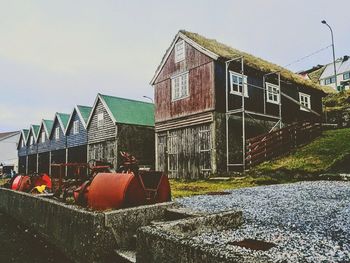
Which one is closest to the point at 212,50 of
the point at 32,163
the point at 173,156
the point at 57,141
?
the point at 173,156

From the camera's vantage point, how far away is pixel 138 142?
24.0 metres

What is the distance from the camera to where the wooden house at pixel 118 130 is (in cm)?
2325

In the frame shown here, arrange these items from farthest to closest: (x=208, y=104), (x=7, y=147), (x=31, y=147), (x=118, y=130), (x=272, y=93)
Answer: (x=7, y=147), (x=31, y=147), (x=118, y=130), (x=272, y=93), (x=208, y=104)

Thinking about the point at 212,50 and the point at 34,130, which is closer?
the point at 212,50

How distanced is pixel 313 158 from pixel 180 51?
33.4 ft

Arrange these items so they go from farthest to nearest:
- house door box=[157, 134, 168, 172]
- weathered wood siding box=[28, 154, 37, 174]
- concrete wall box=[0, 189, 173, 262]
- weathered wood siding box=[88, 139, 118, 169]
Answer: weathered wood siding box=[28, 154, 37, 174] → weathered wood siding box=[88, 139, 118, 169] → house door box=[157, 134, 168, 172] → concrete wall box=[0, 189, 173, 262]

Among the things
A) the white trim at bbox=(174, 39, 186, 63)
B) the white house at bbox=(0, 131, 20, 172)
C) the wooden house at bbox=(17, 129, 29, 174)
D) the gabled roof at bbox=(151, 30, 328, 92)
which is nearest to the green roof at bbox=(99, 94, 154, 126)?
the gabled roof at bbox=(151, 30, 328, 92)

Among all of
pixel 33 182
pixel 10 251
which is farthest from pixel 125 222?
pixel 33 182

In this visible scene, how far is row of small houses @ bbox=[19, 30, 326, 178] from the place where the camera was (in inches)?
662

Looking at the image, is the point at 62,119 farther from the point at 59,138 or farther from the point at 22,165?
the point at 22,165

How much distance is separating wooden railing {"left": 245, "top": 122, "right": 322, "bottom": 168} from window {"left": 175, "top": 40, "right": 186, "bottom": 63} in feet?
22.5

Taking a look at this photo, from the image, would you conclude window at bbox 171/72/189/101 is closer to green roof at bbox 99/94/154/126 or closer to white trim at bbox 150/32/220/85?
white trim at bbox 150/32/220/85

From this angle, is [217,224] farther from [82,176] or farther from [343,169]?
[343,169]

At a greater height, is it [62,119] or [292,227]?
[62,119]
